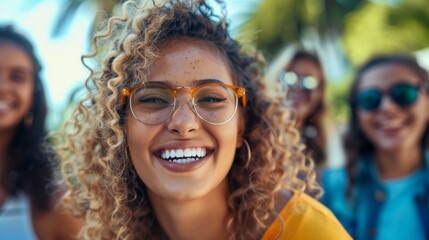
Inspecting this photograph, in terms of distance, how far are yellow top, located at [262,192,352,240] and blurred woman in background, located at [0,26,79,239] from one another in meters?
1.64

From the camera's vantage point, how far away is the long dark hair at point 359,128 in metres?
3.99

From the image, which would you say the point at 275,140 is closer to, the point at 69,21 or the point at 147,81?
the point at 147,81

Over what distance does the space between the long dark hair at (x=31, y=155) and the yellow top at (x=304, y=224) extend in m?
1.76

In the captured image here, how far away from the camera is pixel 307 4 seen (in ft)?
83.1

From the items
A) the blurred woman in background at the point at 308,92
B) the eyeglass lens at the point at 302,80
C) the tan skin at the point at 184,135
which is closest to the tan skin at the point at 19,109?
the tan skin at the point at 184,135

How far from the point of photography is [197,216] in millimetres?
2342

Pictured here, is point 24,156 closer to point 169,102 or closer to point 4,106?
point 4,106

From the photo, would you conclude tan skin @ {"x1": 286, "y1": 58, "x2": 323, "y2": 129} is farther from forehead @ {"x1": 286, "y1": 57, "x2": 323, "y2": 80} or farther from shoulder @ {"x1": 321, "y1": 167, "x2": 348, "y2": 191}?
shoulder @ {"x1": 321, "y1": 167, "x2": 348, "y2": 191}

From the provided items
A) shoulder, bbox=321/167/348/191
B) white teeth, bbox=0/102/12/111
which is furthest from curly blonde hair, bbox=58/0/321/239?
shoulder, bbox=321/167/348/191

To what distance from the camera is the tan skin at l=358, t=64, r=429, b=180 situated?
3.82 meters

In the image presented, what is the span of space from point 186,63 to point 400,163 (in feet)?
7.70

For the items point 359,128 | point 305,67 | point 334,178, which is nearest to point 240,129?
point 334,178

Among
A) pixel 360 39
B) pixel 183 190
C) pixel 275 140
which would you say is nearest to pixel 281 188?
pixel 275 140

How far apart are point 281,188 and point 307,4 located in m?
23.9
